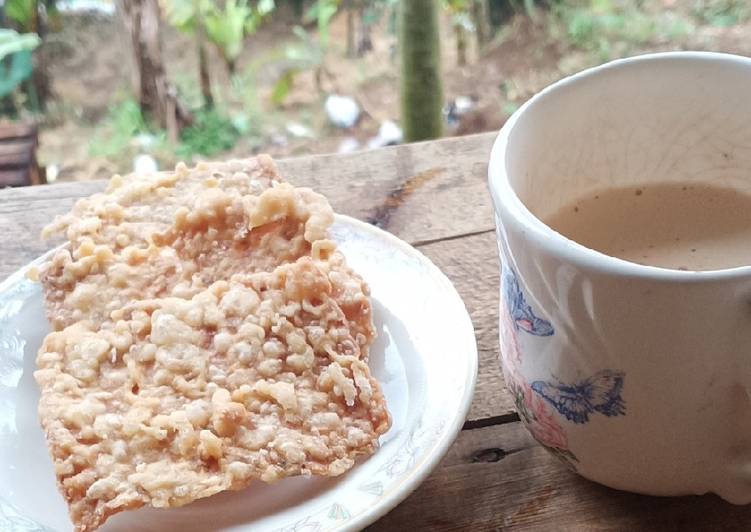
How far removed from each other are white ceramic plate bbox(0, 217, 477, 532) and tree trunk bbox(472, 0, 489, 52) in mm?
1634

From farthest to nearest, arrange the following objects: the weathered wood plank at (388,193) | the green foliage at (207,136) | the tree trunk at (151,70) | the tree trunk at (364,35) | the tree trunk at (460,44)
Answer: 1. the tree trunk at (364,35)
2. the tree trunk at (460,44)
3. the green foliage at (207,136)
4. the tree trunk at (151,70)
5. the weathered wood plank at (388,193)

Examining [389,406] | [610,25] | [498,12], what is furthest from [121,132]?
[389,406]

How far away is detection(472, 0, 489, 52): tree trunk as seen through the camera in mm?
2334

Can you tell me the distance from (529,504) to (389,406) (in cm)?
14

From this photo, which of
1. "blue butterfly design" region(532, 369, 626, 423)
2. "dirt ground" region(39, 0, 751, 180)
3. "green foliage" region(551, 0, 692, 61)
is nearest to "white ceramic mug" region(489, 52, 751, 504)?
"blue butterfly design" region(532, 369, 626, 423)

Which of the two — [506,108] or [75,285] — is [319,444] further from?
[506,108]

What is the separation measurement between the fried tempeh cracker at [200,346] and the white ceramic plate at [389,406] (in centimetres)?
3

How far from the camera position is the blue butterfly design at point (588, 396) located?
544 mm

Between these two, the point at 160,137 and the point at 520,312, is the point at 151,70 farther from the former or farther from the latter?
the point at 520,312

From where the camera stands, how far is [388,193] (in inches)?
38.8

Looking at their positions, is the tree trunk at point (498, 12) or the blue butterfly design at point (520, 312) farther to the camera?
the tree trunk at point (498, 12)

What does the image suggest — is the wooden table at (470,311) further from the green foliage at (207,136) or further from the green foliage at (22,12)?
the green foliage at (22,12)

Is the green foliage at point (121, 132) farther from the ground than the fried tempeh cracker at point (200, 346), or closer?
closer

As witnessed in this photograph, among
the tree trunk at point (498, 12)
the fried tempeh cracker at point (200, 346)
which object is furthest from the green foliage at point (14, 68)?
the fried tempeh cracker at point (200, 346)
